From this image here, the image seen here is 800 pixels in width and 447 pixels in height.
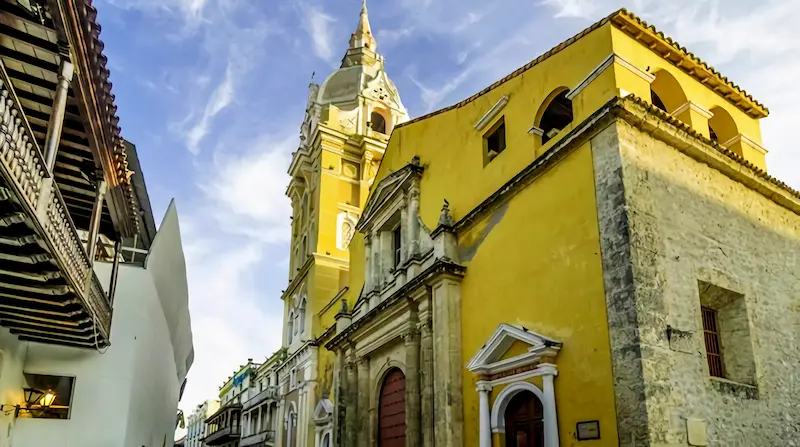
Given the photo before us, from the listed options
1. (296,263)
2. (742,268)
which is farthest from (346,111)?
(742,268)

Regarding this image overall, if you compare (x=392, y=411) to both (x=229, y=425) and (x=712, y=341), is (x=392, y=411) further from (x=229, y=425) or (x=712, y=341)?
(x=229, y=425)

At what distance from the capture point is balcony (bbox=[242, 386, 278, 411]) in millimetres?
24703

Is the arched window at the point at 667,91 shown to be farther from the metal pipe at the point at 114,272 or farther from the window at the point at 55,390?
the window at the point at 55,390

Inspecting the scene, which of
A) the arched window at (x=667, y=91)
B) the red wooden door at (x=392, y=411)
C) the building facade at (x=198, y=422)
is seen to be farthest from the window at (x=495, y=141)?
the building facade at (x=198, y=422)

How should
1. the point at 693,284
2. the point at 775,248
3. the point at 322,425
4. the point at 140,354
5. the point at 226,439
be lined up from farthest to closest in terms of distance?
the point at 226,439, the point at 322,425, the point at 140,354, the point at 775,248, the point at 693,284

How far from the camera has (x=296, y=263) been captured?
26469 mm

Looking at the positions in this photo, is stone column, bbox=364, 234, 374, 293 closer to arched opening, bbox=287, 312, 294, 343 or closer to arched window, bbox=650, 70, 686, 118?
arched window, bbox=650, 70, 686, 118

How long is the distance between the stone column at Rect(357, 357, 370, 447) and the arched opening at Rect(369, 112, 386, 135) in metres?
14.4

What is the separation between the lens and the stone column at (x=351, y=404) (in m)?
15.4

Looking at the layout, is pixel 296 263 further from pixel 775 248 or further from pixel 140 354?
pixel 775 248

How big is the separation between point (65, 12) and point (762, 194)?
10187 millimetres

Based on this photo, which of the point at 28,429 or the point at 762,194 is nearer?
the point at 762,194

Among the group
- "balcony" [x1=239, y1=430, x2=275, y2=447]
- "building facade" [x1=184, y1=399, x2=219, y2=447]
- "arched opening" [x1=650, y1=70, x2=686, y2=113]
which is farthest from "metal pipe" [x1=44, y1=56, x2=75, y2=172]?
"building facade" [x1=184, y1=399, x2=219, y2=447]

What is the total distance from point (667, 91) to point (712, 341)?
12.9 ft
